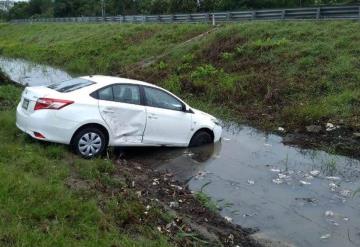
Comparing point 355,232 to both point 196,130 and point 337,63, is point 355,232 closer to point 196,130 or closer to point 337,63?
point 196,130

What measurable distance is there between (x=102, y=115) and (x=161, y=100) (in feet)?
5.15

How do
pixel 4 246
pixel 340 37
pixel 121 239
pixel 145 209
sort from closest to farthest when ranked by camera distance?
pixel 4 246 → pixel 121 239 → pixel 145 209 → pixel 340 37

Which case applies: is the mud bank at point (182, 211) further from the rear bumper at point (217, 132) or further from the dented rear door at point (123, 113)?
the rear bumper at point (217, 132)

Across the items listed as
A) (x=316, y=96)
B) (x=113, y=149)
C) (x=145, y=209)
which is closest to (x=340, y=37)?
(x=316, y=96)

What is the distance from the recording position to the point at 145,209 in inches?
275

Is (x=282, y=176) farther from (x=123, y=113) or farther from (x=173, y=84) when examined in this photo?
(x=173, y=84)

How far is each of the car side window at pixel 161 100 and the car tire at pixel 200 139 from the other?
2.79 ft

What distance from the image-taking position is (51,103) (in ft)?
30.8

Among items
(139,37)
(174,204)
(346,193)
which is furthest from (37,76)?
(346,193)

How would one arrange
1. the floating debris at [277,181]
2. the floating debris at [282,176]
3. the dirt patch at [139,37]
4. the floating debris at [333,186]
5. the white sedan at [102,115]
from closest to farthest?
the floating debris at [333,186] < the white sedan at [102,115] < the floating debris at [277,181] < the floating debris at [282,176] < the dirt patch at [139,37]

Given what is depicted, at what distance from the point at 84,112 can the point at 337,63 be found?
10.8m

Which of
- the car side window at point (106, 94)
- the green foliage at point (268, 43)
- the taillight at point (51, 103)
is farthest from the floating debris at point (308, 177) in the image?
the green foliage at point (268, 43)

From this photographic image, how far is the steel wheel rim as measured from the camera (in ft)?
31.8

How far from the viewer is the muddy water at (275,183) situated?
25.2 feet
